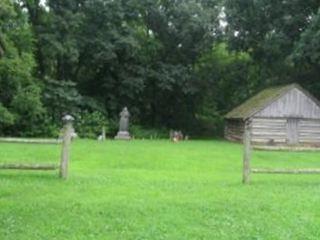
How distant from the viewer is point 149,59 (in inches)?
1895

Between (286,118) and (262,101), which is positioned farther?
(262,101)

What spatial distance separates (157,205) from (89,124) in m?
29.6

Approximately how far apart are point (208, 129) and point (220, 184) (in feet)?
118

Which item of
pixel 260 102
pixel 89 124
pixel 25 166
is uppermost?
pixel 260 102

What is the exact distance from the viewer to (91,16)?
44.4m

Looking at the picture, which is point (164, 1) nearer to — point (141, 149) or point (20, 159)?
point (141, 149)

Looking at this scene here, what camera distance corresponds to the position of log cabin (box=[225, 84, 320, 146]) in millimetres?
37031

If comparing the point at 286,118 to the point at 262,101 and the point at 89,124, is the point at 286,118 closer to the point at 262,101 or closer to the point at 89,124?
the point at 262,101

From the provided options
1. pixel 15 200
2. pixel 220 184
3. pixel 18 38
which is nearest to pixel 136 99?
pixel 18 38

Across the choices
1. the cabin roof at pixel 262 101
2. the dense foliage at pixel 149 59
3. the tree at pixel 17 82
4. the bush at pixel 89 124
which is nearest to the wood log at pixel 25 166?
the dense foliage at pixel 149 59

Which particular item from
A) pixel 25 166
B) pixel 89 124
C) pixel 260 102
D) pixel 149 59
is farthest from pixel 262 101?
pixel 25 166

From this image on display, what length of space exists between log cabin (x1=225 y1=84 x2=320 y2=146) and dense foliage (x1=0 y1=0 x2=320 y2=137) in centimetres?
260

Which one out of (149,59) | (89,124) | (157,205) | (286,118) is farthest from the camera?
(149,59)

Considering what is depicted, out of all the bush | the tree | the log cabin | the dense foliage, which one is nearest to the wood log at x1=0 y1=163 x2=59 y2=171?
the dense foliage
